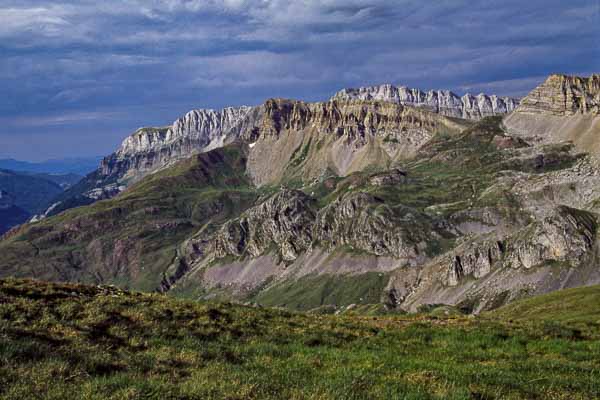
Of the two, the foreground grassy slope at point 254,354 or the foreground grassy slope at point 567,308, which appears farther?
the foreground grassy slope at point 567,308

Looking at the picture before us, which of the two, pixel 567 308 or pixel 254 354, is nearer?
pixel 254 354

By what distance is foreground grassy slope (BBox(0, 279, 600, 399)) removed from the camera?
16094 mm

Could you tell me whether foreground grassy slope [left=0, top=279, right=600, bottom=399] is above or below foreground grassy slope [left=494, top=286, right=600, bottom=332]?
above

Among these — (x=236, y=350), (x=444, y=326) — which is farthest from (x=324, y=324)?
(x=236, y=350)

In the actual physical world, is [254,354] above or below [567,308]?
above

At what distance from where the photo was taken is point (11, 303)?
25750 millimetres

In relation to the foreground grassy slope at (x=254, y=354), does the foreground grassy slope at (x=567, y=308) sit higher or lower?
lower

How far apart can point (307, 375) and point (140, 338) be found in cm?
861

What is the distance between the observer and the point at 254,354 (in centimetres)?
2180

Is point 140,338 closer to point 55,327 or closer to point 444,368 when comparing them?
point 55,327

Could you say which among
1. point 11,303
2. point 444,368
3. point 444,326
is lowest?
point 444,326

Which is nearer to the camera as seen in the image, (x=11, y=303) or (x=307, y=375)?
(x=307, y=375)

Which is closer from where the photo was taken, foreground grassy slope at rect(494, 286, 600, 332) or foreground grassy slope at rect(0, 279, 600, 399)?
foreground grassy slope at rect(0, 279, 600, 399)

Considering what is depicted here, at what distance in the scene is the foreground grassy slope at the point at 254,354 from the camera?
16.1 metres
